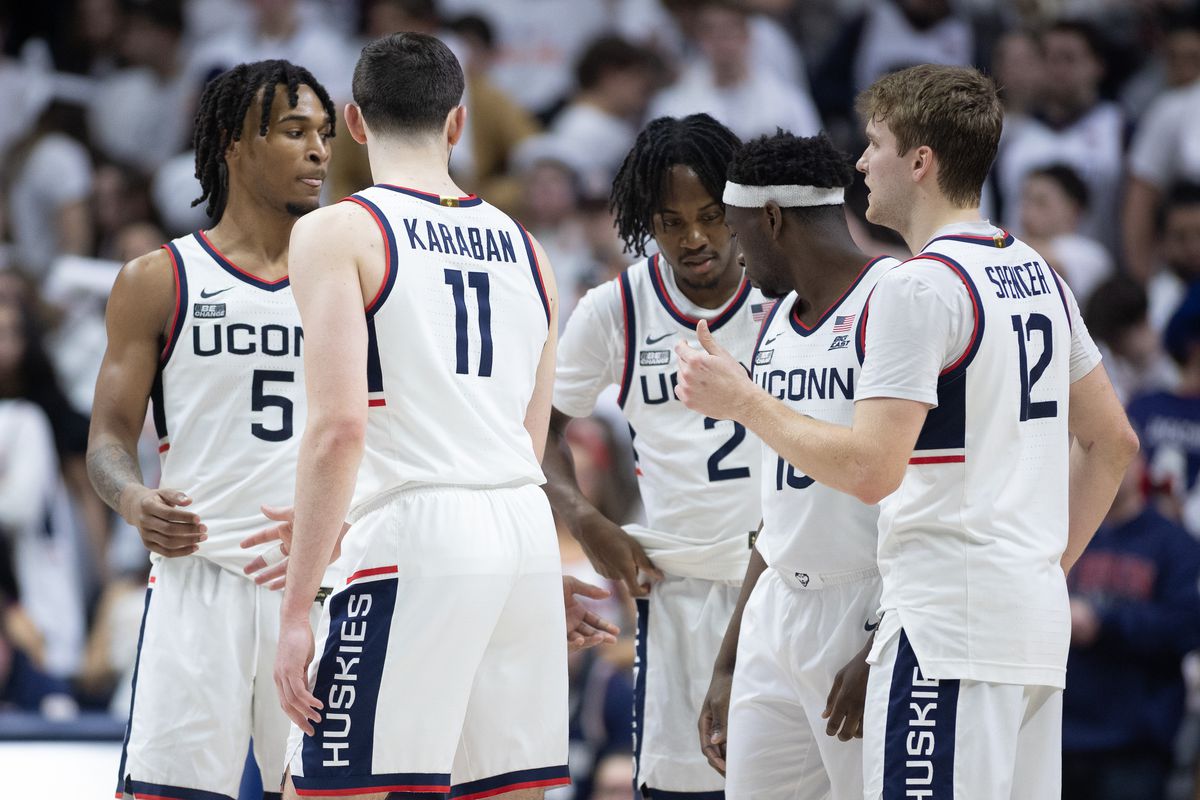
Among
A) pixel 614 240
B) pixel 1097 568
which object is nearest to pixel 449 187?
pixel 1097 568

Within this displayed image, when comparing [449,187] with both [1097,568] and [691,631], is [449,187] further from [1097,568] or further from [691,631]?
[1097,568]

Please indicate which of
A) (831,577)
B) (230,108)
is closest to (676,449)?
(831,577)

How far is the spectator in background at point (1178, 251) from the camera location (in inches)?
368

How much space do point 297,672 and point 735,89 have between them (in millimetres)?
7567

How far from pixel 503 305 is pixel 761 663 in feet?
3.95

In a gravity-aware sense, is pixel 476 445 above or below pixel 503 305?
below

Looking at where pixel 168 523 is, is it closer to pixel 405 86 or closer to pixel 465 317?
pixel 465 317

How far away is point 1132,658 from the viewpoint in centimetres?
718

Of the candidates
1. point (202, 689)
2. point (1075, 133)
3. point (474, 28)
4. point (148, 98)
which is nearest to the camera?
point (202, 689)

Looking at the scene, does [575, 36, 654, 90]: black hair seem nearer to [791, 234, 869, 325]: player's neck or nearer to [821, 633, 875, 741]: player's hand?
[791, 234, 869, 325]: player's neck

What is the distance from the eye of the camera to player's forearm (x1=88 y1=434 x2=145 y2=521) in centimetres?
458

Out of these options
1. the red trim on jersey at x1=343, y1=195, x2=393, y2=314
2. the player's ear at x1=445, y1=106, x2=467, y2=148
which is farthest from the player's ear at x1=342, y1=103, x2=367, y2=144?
the red trim on jersey at x1=343, y1=195, x2=393, y2=314

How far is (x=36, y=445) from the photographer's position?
28.3ft

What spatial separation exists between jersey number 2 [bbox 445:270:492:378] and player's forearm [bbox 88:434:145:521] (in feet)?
3.94
